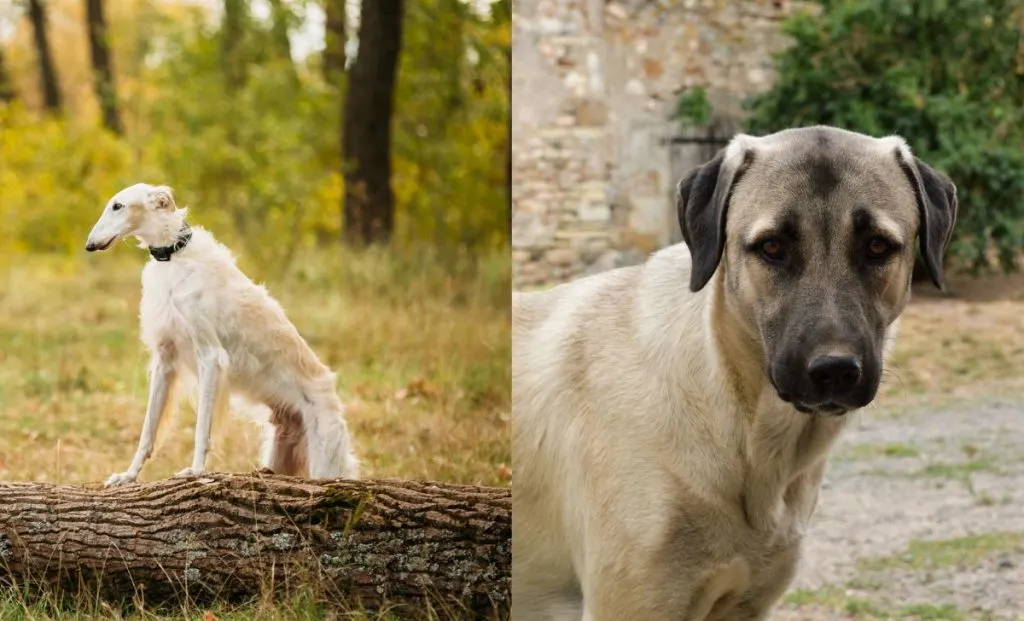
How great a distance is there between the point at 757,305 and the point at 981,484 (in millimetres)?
1767

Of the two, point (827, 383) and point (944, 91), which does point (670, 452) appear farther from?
point (944, 91)

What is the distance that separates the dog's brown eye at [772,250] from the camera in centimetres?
199

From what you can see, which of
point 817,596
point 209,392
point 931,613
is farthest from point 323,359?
point 931,613

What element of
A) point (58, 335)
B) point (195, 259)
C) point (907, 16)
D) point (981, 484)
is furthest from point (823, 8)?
point (58, 335)

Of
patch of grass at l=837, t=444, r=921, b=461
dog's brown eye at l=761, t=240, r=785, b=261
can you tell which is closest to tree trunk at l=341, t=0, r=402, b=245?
dog's brown eye at l=761, t=240, r=785, b=261

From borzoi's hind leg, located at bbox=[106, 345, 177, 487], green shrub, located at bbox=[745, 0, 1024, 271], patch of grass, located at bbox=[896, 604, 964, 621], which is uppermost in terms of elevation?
green shrub, located at bbox=[745, 0, 1024, 271]

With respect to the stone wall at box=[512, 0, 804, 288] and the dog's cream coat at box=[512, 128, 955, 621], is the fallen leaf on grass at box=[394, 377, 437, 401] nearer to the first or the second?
the stone wall at box=[512, 0, 804, 288]

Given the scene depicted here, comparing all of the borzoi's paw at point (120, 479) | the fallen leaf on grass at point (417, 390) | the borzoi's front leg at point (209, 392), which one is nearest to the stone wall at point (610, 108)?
the fallen leaf on grass at point (417, 390)

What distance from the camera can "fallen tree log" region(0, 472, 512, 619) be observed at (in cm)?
252

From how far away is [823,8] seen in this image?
3225mm

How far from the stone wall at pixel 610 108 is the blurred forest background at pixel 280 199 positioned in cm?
9

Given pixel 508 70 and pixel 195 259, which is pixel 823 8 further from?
pixel 195 259

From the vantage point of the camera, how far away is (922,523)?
3338 mm

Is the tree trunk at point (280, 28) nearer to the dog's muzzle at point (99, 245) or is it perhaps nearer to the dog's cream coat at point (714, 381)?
the dog's muzzle at point (99, 245)
